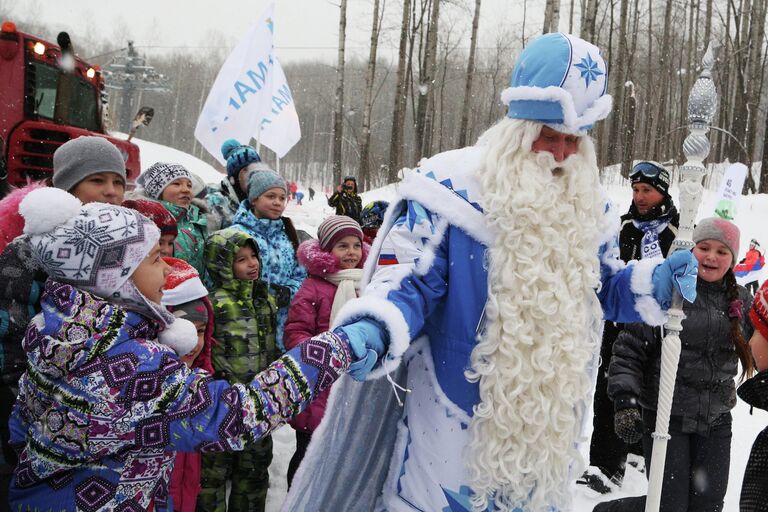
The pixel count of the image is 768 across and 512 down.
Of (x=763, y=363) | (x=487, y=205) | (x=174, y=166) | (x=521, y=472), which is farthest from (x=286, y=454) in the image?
(x=763, y=363)

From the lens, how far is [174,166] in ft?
13.8

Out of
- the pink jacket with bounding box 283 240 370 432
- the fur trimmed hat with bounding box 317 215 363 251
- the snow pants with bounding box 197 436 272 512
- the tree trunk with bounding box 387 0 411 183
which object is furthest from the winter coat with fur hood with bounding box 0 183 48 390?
the tree trunk with bounding box 387 0 411 183

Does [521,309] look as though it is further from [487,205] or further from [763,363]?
[763,363]

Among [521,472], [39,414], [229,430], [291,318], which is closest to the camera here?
[229,430]

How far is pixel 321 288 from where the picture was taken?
3.63 meters

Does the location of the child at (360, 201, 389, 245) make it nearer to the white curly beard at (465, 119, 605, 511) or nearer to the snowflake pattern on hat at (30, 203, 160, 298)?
the white curly beard at (465, 119, 605, 511)

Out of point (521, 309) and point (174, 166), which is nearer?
point (521, 309)

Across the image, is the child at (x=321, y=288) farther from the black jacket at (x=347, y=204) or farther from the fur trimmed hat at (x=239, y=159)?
the black jacket at (x=347, y=204)

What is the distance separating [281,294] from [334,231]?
51cm

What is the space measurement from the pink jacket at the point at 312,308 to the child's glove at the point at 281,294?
7.9 inches

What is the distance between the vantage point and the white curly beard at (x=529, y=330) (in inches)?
Answer: 75.5

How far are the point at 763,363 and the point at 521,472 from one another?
30.3 inches

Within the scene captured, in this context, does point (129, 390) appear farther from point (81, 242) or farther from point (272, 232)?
point (272, 232)

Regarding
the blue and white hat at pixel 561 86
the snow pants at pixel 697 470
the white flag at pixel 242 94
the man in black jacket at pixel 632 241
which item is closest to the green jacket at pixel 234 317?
the blue and white hat at pixel 561 86
